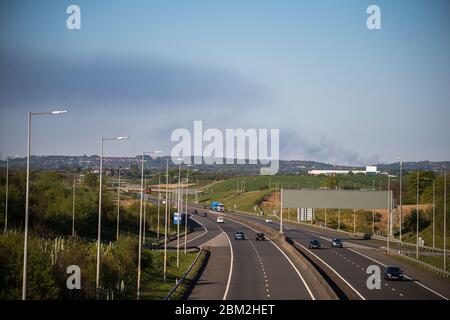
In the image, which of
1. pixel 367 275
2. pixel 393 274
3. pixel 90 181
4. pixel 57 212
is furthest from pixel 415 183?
pixel 393 274

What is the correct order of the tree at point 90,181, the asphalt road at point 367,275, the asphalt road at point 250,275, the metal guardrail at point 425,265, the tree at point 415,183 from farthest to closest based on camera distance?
the tree at point 415,183, the tree at point 90,181, the metal guardrail at point 425,265, the asphalt road at point 367,275, the asphalt road at point 250,275

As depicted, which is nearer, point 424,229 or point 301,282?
point 301,282

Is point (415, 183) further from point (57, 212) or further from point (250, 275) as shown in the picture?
A: point (250, 275)

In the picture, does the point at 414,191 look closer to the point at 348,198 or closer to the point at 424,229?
the point at 424,229

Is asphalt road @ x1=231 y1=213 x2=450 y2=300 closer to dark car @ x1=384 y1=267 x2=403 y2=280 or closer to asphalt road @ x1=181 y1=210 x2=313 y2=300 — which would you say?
dark car @ x1=384 y1=267 x2=403 y2=280

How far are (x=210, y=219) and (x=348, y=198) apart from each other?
209 feet

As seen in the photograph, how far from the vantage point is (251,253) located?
76438 mm

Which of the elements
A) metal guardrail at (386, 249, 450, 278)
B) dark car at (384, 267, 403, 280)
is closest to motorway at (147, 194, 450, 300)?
dark car at (384, 267, 403, 280)

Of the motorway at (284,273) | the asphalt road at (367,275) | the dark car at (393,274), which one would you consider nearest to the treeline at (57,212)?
the motorway at (284,273)

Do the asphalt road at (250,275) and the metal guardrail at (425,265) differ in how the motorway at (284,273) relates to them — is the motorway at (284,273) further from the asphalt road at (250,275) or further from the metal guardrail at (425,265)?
the metal guardrail at (425,265)

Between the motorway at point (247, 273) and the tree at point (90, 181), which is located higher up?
the tree at point (90, 181)

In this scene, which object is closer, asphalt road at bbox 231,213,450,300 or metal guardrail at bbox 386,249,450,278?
asphalt road at bbox 231,213,450,300

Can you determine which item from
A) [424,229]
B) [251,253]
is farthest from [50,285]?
[424,229]
